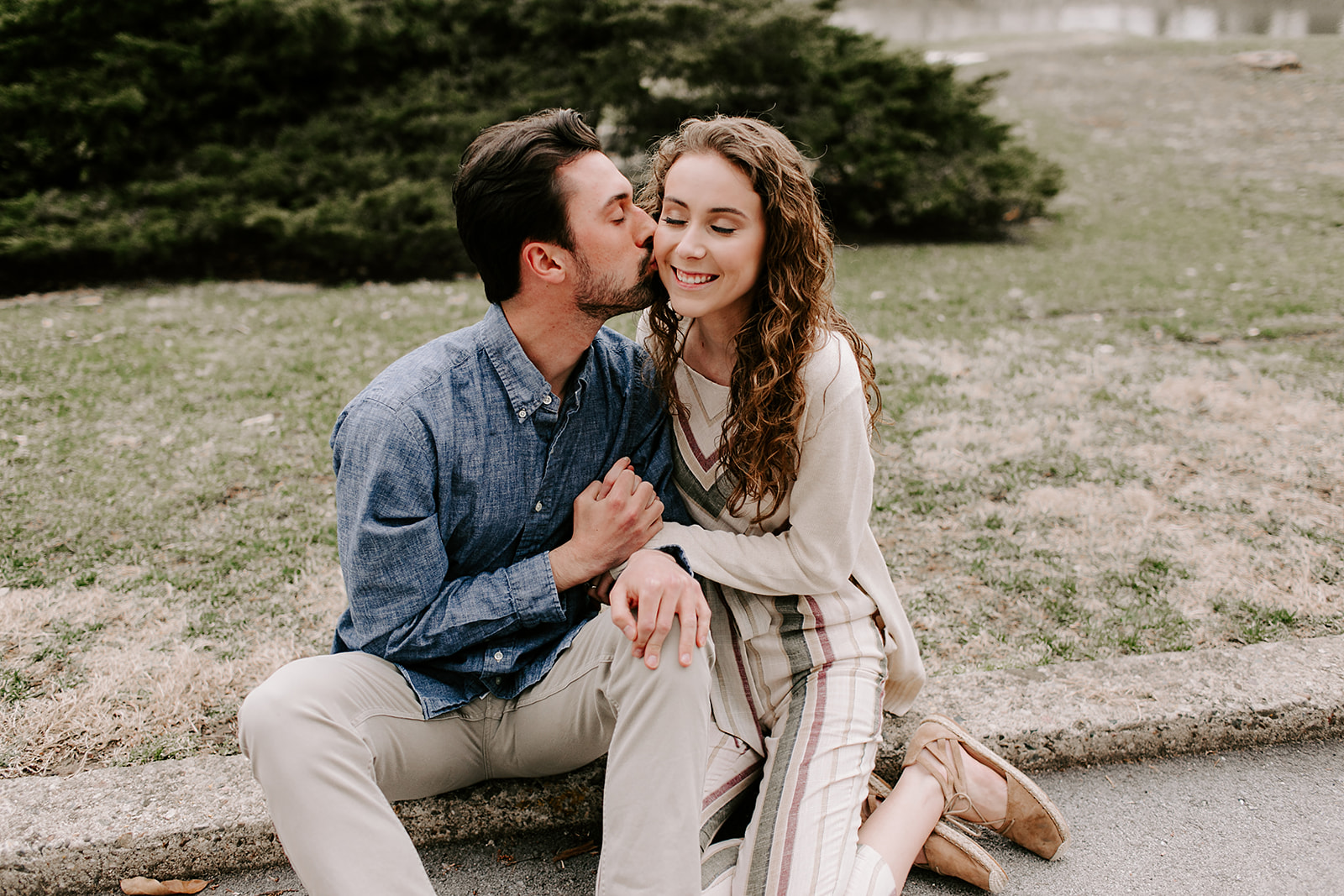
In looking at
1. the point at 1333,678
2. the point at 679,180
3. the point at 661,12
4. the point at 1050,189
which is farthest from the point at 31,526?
the point at 1050,189

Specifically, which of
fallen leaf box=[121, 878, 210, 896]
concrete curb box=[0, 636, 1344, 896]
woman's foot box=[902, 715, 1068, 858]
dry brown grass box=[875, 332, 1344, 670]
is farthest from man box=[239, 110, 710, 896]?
dry brown grass box=[875, 332, 1344, 670]

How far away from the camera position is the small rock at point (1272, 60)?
14062 mm

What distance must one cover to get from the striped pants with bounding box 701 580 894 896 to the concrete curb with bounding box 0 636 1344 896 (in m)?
0.34

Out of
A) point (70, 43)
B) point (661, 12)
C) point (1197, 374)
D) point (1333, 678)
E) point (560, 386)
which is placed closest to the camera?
point (560, 386)

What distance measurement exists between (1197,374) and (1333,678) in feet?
8.97

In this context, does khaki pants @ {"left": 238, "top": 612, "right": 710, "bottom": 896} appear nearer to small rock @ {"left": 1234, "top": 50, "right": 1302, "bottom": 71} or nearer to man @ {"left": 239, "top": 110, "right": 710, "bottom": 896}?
man @ {"left": 239, "top": 110, "right": 710, "bottom": 896}

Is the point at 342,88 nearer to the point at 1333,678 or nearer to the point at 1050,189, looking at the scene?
the point at 1050,189

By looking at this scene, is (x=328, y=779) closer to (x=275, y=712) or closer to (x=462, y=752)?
(x=275, y=712)

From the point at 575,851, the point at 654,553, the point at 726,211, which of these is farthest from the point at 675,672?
the point at 726,211

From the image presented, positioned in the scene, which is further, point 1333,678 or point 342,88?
point 342,88

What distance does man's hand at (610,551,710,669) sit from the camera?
78.7 inches

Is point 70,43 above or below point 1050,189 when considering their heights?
above

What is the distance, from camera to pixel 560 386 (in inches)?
97.3

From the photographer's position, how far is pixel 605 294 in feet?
7.91
